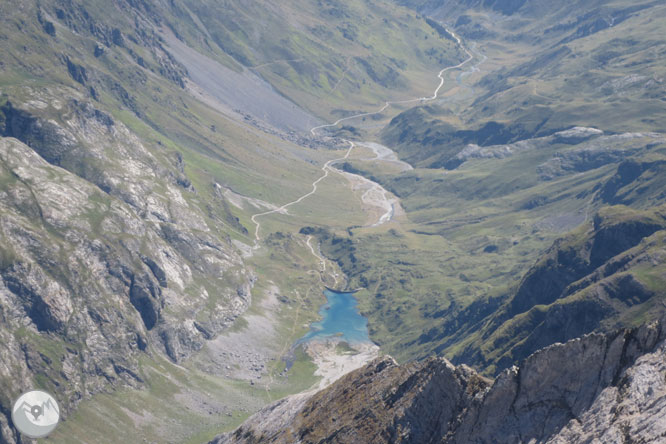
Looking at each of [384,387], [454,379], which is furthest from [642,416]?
[384,387]

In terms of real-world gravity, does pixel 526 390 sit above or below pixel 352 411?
above

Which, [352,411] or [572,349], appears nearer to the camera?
[572,349]

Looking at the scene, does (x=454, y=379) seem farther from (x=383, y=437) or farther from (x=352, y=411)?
(x=352, y=411)

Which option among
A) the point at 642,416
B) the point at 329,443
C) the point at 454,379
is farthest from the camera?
the point at 329,443

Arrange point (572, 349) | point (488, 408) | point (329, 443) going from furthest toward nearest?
1. point (329, 443)
2. point (488, 408)
3. point (572, 349)

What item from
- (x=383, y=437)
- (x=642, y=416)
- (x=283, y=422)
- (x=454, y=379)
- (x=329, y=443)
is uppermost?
(x=642, y=416)

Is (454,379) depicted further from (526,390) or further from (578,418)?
(578,418)
